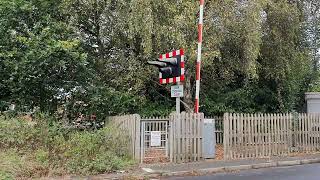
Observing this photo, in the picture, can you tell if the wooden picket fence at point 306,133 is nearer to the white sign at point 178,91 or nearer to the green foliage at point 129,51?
the green foliage at point 129,51

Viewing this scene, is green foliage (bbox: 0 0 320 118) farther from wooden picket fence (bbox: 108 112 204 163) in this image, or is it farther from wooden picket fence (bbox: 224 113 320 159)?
wooden picket fence (bbox: 108 112 204 163)

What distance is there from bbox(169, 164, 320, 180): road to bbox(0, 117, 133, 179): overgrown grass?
92.4 inches

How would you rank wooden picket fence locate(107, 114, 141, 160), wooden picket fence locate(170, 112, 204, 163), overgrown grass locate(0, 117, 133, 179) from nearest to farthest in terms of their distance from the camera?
overgrown grass locate(0, 117, 133, 179), wooden picket fence locate(107, 114, 141, 160), wooden picket fence locate(170, 112, 204, 163)

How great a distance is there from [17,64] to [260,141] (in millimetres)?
9036

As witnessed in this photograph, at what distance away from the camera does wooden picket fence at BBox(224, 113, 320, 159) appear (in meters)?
14.8

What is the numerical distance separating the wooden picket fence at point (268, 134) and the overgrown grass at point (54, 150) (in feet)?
12.1

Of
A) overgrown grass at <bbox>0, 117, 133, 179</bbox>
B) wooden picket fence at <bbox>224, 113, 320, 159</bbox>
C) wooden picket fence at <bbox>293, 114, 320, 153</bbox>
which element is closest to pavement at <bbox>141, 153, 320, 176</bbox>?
wooden picket fence at <bbox>224, 113, 320, 159</bbox>

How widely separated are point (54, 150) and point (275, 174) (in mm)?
6041

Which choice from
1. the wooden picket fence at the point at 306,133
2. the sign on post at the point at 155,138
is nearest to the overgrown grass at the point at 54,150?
the sign on post at the point at 155,138

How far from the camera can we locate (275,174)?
11.7 m

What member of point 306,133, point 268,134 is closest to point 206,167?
point 268,134

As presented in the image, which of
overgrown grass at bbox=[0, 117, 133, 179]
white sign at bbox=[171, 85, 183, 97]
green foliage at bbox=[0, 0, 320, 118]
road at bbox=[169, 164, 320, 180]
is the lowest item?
road at bbox=[169, 164, 320, 180]

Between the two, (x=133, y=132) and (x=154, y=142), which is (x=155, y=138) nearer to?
(x=154, y=142)

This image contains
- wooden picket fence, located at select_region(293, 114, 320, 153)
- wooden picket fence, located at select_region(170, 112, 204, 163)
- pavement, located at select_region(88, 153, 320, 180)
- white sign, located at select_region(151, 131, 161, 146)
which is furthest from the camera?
wooden picket fence, located at select_region(293, 114, 320, 153)
